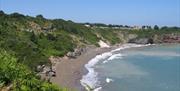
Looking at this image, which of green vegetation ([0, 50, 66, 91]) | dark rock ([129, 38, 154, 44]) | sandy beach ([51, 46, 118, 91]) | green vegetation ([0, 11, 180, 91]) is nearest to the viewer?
green vegetation ([0, 50, 66, 91])

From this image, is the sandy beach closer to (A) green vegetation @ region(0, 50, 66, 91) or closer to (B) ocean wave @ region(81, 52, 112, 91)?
(B) ocean wave @ region(81, 52, 112, 91)

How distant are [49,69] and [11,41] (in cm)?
1008

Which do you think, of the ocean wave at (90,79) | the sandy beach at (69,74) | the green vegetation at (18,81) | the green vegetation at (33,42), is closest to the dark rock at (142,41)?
the green vegetation at (33,42)

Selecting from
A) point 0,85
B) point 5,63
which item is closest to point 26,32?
point 5,63

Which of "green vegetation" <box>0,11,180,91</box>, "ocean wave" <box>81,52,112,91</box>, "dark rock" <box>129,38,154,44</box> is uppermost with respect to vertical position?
"green vegetation" <box>0,11,180,91</box>

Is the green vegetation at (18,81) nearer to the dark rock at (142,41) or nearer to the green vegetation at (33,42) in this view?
the green vegetation at (33,42)

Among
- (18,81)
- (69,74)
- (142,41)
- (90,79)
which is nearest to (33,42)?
(69,74)

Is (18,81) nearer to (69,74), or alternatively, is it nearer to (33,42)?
(69,74)

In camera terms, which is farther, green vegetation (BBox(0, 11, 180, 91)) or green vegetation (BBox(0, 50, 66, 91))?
green vegetation (BBox(0, 11, 180, 91))

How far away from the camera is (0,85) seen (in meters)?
35.8

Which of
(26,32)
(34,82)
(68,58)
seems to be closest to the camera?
(34,82)

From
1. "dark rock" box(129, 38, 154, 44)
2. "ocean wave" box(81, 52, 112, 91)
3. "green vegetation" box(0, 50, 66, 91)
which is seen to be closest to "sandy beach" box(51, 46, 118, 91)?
"ocean wave" box(81, 52, 112, 91)

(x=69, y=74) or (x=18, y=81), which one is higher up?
(x=18, y=81)

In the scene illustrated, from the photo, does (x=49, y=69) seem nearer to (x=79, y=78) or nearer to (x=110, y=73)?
(x=79, y=78)
